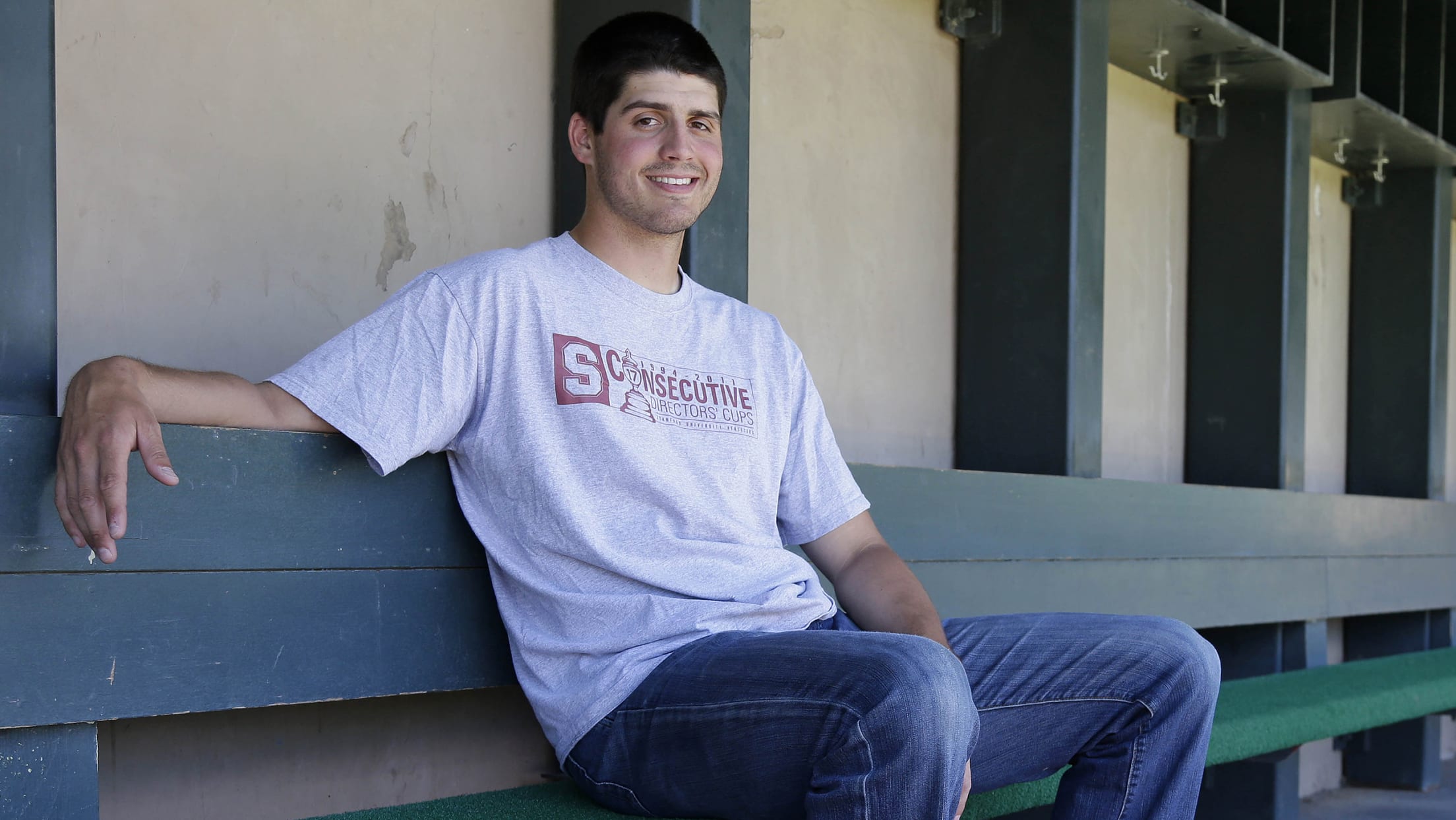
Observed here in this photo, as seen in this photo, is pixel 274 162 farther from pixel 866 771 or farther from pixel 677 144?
pixel 866 771

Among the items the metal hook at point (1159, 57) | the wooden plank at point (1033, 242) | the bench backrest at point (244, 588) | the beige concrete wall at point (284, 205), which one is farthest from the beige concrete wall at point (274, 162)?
the metal hook at point (1159, 57)

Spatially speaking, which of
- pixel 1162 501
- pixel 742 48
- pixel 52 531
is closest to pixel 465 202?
pixel 742 48

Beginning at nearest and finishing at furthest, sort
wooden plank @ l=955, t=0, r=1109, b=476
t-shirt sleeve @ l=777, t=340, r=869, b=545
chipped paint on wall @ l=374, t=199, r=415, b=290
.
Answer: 1. t-shirt sleeve @ l=777, t=340, r=869, b=545
2. chipped paint on wall @ l=374, t=199, r=415, b=290
3. wooden plank @ l=955, t=0, r=1109, b=476

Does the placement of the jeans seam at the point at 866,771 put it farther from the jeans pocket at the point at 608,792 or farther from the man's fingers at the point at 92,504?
the man's fingers at the point at 92,504

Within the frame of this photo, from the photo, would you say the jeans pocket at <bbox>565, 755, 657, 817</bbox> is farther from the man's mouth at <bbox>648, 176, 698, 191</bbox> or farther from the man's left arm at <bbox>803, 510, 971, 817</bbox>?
the man's mouth at <bbox>648, 176, 698, 191</bbox>

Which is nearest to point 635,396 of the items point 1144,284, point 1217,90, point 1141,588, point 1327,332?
point 1141,588

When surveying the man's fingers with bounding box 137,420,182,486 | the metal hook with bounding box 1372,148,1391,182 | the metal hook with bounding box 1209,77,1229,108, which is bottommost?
the man's fingers with bounding box 137,420,182,486

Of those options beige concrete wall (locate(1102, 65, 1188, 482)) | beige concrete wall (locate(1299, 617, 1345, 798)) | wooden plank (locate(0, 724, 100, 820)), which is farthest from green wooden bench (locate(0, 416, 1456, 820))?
beige concrete wall (locate(1299, 617, 1345, 798))

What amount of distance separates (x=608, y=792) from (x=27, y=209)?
95cm

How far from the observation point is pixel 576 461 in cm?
178

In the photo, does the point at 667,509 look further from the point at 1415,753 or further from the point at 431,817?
the point at 1415,753

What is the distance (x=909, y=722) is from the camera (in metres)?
1.47

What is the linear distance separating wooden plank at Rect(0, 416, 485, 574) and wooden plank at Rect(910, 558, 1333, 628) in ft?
3.92

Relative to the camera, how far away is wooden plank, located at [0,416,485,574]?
5.07ft
